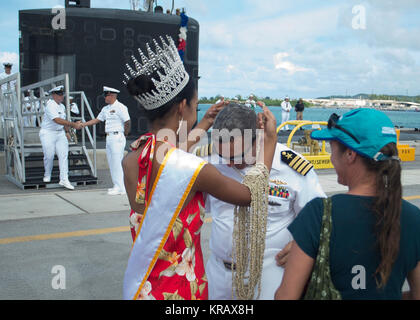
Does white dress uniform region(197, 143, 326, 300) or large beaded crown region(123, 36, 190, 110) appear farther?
white dress uniform region(197, 143, 326, 300)

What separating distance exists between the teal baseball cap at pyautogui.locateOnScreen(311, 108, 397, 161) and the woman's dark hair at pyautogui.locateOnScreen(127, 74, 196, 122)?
2.29ft

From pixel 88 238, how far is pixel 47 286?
1.57m

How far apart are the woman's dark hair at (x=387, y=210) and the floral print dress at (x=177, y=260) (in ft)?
2.35

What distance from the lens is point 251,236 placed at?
2.02m

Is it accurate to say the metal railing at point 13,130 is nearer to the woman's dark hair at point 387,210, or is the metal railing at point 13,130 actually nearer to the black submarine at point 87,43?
the black submarine at point 87,43

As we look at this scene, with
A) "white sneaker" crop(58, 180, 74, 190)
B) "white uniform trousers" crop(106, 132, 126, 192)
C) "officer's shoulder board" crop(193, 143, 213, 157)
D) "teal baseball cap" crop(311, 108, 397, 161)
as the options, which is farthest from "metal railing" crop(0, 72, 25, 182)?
"teal baseball cap" crop(311, 108, 397, 161)

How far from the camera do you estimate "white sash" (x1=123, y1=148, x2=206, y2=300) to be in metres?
1.79

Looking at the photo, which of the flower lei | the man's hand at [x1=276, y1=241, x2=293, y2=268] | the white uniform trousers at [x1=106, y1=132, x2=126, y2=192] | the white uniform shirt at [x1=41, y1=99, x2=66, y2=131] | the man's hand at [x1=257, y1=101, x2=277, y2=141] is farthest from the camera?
the flower lei

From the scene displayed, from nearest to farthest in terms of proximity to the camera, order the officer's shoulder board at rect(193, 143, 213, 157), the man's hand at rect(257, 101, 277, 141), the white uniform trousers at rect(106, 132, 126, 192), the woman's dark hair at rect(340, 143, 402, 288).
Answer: the woman's dark hair at rect(340, 143, 402, 288) < the man's hand at rect(257, 101, 277, 141) < the officer's shoulder board at rect(193, 143, 213, 157) < the white uniform trousers at rect(106, 132, 126, 192)

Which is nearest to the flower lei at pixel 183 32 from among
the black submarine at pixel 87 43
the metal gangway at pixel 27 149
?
the black submarine at pixel 87 43

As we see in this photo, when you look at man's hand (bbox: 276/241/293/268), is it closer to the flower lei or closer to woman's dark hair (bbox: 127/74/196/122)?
woman's dark hair (bbox: 127/74/196/122)

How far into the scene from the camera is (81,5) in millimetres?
13227

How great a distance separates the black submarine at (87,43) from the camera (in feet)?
40.0
